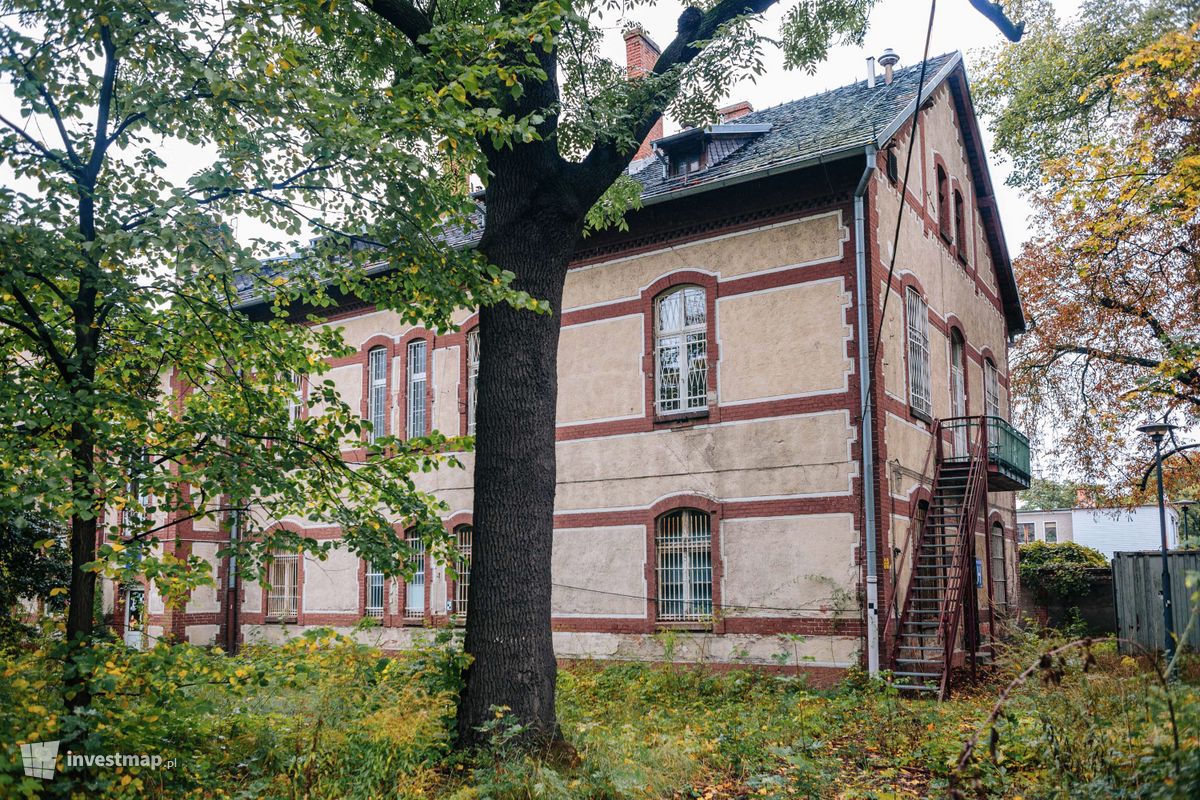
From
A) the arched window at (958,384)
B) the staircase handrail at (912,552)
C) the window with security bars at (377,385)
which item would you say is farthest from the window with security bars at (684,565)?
the window with security bars at (377,385)

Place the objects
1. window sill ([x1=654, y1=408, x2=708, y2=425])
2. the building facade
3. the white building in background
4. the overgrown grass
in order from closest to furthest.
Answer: the overgrown grass, the building facade, window sill ([x1=654, y1=408, x2=708, y2=425]), the white building in background

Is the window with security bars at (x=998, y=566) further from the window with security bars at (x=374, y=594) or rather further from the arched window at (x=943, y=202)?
the window with security bars at (x=374, y=594)

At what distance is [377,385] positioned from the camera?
20.6 metres

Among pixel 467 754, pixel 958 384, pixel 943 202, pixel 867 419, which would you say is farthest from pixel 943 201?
pixel 467 754

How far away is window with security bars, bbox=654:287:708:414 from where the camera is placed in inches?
623

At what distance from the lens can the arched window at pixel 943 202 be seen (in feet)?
61.2

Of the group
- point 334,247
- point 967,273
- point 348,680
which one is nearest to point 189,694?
point 348,680

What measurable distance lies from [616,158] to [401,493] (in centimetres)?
371

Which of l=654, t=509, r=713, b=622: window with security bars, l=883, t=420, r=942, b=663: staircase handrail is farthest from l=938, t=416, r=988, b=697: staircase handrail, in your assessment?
l=654, t=509, r=713, b=622: window with security bars

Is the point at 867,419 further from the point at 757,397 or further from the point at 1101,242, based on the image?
the point at 1101,242

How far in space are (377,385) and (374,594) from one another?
4377 millimetres

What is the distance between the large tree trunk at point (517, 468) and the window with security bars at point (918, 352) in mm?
9124

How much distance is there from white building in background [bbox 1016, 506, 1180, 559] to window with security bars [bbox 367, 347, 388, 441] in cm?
3375

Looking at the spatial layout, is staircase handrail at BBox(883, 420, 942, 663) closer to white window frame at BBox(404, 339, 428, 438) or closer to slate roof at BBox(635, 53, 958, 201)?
slate roof at BBox(635, 53, 958, 201)
